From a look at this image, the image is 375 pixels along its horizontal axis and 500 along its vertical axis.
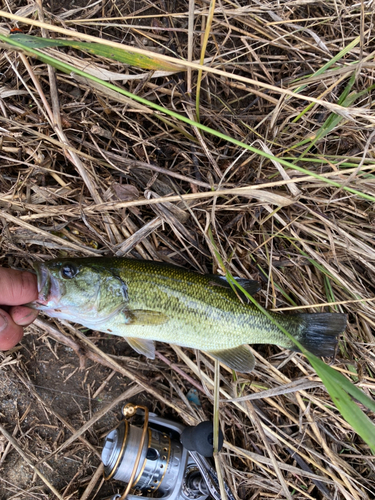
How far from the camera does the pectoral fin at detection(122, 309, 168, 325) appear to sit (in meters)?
2.42

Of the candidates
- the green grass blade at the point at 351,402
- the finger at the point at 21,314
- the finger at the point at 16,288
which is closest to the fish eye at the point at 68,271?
the finger at the point at 16,288

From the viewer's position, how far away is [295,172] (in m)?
2.67

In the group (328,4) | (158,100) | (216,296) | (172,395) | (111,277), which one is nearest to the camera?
(111,277)

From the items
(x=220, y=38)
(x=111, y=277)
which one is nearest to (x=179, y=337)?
(x=111, y=277)

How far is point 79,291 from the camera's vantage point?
2.34 metres

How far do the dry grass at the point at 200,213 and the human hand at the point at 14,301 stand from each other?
19.7 inches

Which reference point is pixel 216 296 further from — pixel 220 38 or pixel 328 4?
pixel 328 4

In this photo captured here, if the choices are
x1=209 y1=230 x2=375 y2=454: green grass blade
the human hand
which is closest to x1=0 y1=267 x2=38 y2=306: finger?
the human hand

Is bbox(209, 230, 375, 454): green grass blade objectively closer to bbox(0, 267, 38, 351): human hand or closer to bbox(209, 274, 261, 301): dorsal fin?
bbox(209, 274, 261, 301): dorsal fin

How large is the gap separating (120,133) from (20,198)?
996 mm

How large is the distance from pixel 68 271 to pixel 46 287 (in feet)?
0.58

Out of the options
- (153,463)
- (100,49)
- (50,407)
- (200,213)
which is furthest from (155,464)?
(100,49)

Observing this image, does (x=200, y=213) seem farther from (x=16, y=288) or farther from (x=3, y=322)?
(x=3, y=322)

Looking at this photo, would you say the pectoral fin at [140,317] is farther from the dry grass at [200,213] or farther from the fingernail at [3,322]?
the fingernail at [3,322]
